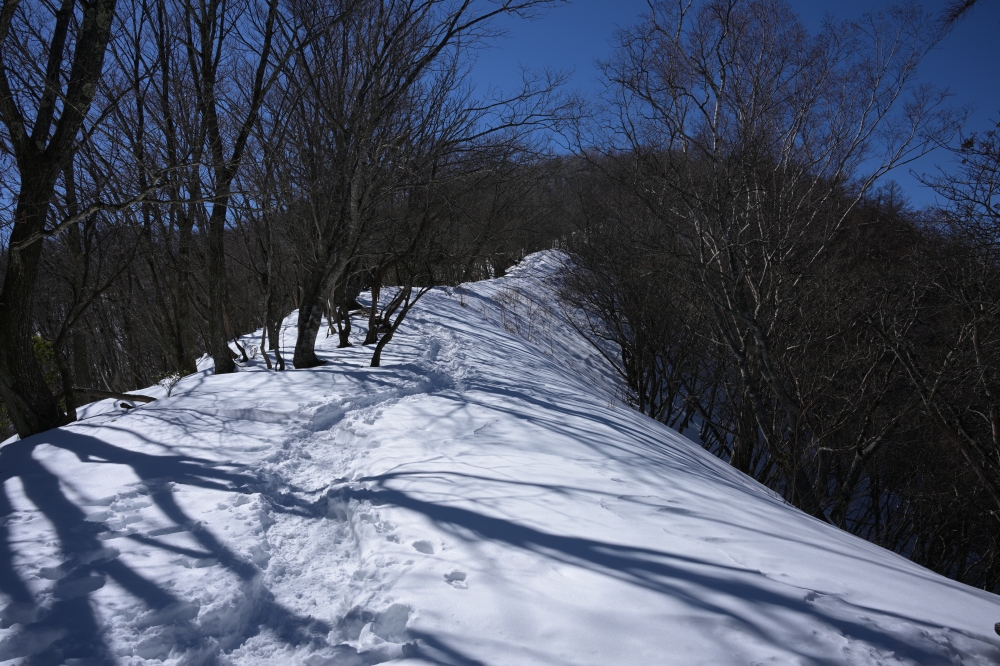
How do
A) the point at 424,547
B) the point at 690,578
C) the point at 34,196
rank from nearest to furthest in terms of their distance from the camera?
1. the point at 690,578
2. the point at 424,547
3. the point at 34,196

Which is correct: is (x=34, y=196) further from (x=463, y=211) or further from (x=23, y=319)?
(x=463, y=211)

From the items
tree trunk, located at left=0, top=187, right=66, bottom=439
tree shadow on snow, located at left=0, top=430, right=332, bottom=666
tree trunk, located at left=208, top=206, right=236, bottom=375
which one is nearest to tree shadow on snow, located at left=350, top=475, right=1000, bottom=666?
tree shadow on snow, located at left=0, top=430, right=332, bottom=666

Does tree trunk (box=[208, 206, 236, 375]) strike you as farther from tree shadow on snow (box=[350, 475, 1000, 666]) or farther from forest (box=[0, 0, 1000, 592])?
tree shadow on snow (box=[350, 475, 1000, 666])

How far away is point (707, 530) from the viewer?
122 inches

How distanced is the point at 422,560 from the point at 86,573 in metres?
1.63

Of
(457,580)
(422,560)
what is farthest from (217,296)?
(457,580)

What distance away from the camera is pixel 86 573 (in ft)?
8.61

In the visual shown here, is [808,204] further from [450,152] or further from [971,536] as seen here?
[971,536]

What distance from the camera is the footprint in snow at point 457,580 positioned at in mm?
2555

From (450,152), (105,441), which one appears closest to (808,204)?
(450,152)

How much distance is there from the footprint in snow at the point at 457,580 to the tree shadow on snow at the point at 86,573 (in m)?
0.57

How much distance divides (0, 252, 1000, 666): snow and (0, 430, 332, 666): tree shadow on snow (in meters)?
0.01

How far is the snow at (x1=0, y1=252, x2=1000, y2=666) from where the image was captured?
2164 millimetres

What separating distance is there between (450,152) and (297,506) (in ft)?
19.7
